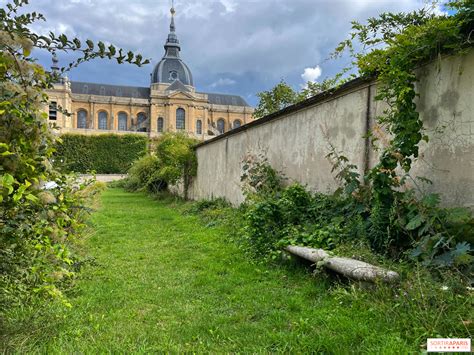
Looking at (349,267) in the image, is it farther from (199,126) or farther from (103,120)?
(103,120)

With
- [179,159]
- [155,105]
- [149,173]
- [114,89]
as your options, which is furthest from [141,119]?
[179,159]

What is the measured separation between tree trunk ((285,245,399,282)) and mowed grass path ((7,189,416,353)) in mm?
219

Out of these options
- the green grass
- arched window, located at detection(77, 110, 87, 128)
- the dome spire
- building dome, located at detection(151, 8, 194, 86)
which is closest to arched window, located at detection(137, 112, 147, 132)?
building dome, located at detection(151, 8, 194, 86)

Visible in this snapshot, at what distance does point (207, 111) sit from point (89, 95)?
19.7 m

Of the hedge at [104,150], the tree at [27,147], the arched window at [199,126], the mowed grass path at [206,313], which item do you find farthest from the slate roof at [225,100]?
the tree at [27,147]

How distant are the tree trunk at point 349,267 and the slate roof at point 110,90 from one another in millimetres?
62513

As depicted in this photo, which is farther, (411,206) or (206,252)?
(206,252)

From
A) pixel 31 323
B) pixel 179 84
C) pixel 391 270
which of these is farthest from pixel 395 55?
pixel 179 84

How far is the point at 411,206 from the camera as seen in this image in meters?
3.14

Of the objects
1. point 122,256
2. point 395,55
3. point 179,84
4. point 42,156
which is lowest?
point 122,256

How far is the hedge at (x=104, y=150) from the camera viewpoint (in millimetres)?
33156

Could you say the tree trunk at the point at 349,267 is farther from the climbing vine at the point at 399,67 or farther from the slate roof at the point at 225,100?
the slate roof at the point at 225,100

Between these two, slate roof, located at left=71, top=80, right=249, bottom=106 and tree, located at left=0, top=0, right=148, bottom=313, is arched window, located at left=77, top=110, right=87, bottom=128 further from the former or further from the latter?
tree, located at left=0, top=0, right=148, bottom=313

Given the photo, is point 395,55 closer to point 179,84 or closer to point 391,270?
point 391,270
